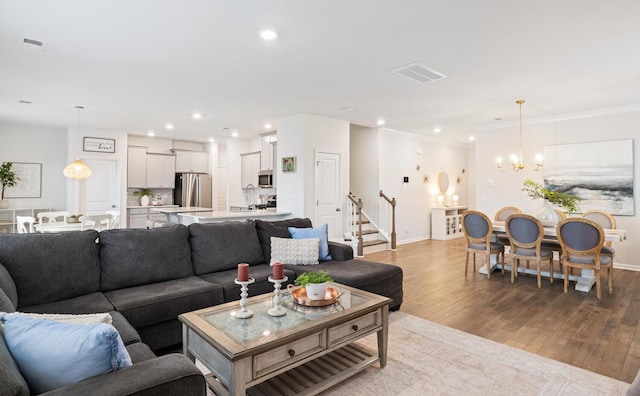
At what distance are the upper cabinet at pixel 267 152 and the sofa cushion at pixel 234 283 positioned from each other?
4.60 m

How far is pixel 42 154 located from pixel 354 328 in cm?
808

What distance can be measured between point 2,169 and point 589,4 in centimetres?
913

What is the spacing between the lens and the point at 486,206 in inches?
285

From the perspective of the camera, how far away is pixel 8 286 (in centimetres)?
216

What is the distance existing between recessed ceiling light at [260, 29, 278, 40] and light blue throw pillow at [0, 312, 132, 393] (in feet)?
8.51

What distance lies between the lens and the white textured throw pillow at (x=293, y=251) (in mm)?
3646

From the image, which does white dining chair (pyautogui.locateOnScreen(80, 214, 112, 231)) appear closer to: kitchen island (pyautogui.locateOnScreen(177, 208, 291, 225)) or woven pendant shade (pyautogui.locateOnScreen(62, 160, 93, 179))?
kitchen island (pyautogui.locateOnScreen(177, 208, 291, 225))

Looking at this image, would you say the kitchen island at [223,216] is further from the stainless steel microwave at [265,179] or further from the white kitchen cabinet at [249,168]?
the white kitchen cabinet at [249,168]

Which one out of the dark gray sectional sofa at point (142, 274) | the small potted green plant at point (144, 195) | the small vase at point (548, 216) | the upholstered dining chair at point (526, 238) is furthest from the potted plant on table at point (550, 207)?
the small potted green plant at point (144, 195)

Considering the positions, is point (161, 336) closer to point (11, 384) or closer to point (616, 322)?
point (11, 384)

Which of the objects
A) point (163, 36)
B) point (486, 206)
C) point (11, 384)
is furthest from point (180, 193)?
point (11, 384)

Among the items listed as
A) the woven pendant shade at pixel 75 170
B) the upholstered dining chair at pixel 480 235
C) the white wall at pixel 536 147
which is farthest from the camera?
the woven pendant shade at pixel 75 170

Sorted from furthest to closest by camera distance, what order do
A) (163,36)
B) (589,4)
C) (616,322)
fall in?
(616,322), (163,36), (589,4)

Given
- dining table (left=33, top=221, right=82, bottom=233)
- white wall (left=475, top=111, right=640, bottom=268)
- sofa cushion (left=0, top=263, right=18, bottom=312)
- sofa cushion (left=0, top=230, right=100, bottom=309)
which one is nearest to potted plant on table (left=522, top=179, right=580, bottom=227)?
white wall (left=475, top=111, right=640, bottom=268)
